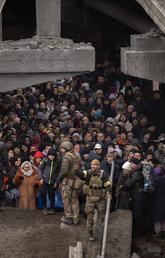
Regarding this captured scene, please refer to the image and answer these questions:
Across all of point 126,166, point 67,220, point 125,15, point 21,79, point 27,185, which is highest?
point 125,15

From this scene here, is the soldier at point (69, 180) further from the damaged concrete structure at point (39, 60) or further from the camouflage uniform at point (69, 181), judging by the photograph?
the damaged concrete structure at point (39, 60)

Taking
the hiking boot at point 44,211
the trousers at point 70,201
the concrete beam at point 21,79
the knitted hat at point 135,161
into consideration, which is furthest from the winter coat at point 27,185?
the knitted hat at point 135,161

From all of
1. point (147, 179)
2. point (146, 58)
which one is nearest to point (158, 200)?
point (147, 179)

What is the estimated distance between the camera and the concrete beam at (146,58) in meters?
9.66

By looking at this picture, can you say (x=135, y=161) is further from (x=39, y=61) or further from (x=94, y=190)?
(x=39, y=61)

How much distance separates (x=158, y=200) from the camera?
10523 millimetres

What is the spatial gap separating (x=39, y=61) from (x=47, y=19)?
1257 millimetres

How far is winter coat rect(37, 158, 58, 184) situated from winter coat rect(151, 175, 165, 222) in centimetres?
208

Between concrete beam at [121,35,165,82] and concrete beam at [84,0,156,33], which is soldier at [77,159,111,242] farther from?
concrete beam at [84,0,156,33]

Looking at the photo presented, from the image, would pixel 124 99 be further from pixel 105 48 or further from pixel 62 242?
pixel 62 242

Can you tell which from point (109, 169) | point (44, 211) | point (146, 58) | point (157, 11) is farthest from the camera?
point (109, 169)

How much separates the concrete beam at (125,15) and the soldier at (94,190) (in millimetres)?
6937

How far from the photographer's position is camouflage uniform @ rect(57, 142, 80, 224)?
383 inches

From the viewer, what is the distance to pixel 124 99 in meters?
17.2
